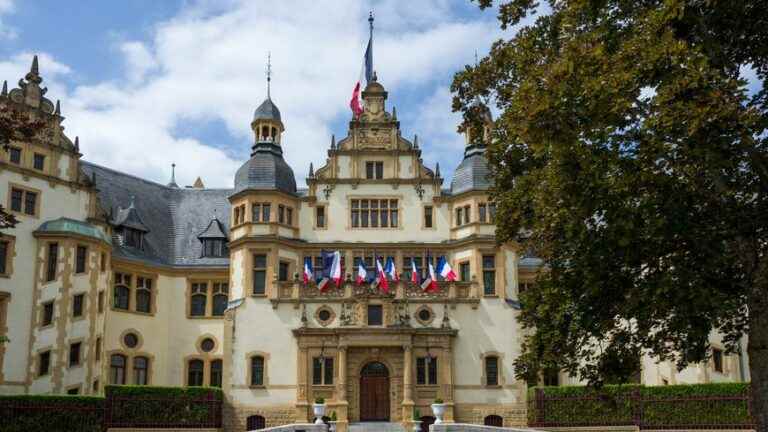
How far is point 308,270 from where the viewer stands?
3703 centimetres

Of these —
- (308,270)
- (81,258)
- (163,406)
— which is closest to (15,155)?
(81,258)

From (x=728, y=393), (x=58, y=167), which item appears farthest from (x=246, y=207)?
(x=728, y=393)

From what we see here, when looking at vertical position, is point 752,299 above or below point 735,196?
below

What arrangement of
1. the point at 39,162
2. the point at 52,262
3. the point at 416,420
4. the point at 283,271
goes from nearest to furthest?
the point at 416,420, the point at 52,262, the point at 39,162, the point at 283,271

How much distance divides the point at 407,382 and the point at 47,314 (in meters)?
15.2

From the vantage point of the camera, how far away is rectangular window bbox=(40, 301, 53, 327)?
33594 millimetres

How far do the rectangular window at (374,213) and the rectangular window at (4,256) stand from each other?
586 inches

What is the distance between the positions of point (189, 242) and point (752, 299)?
31201 millimetres

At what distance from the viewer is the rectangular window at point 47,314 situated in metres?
33.6

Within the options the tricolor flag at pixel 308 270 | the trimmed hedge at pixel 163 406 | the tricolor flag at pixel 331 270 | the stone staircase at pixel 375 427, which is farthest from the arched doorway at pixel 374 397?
the trimmed hedge at pixel 163 406

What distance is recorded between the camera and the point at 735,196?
16.8 m

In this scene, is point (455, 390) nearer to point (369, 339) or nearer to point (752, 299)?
point (369, 339)

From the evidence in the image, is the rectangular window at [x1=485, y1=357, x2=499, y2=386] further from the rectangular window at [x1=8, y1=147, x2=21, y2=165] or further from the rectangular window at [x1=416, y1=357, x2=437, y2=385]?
the rectangular window at [x1=8, y1=147, x2=21, y2=165]

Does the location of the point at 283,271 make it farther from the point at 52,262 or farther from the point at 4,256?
the point at 4,256
